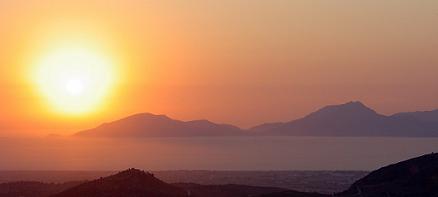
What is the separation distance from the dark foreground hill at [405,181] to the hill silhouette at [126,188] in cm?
1173

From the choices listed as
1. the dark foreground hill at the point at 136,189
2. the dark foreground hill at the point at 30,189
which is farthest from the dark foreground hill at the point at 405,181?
the dark foreground hill at the point at 30,189

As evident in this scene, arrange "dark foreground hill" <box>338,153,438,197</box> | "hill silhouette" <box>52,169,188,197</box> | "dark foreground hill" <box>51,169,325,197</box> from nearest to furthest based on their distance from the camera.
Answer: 1. "dark foreground hill" <box>338,153,438,197</box>
2. "hill silhouette" <box>52,169,188,197</box>
3. "dark foreground hill" <box>51,169,325,197</box>

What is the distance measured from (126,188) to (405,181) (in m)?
17.7

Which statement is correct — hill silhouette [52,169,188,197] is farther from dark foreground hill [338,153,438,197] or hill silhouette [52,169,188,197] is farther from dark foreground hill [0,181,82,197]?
dark foreground hill [338,153,438,197]

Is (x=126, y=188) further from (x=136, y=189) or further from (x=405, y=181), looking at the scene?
(x=405, y=181)

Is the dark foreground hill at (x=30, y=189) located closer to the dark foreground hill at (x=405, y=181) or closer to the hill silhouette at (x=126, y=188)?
the hill silhouette at (x=126, y=188)

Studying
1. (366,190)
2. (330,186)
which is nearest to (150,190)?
(366,190)

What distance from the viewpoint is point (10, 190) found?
6306 cm

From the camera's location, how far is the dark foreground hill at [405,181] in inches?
1682

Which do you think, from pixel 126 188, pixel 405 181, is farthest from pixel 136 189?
pixel 405 181

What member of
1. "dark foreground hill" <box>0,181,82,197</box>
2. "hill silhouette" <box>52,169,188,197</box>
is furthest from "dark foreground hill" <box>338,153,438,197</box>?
"dark foreground hill" <box>0,181,82,197</box>

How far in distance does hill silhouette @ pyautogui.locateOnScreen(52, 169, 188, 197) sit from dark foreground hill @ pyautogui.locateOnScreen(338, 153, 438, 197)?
11735mm

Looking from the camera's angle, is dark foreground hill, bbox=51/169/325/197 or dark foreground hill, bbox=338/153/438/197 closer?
dark foreground hill, bbox=338/153/438/197

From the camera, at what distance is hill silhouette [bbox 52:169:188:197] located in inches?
1724
